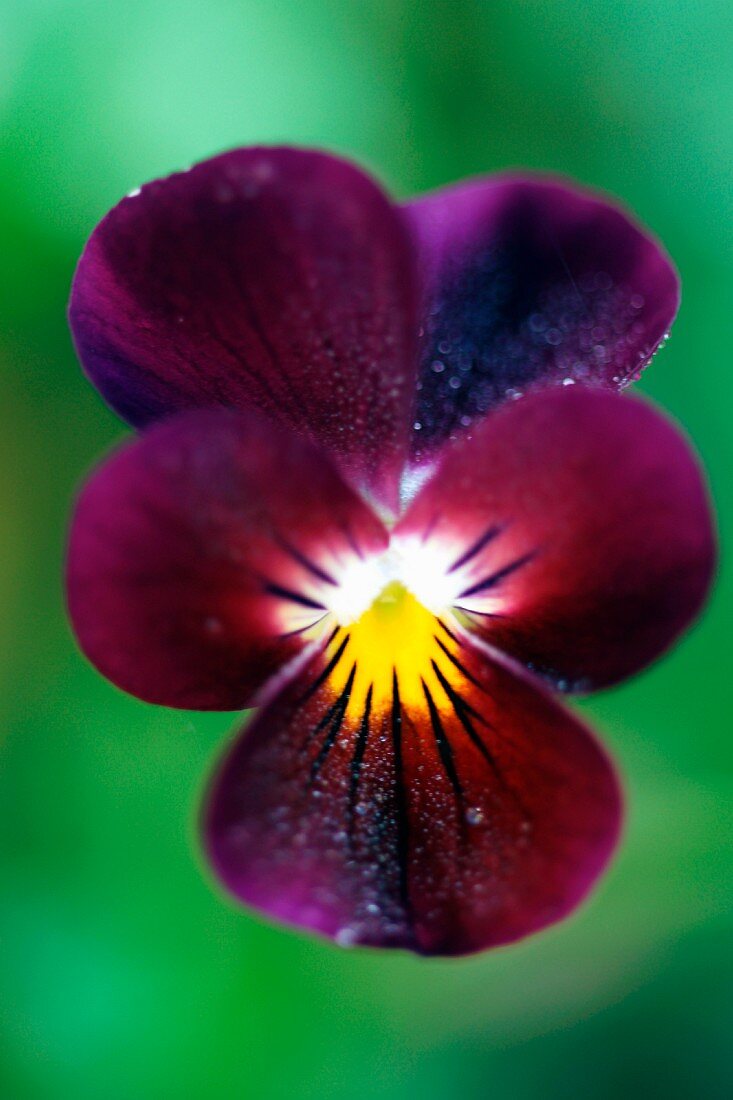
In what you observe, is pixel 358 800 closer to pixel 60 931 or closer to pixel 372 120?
pixel 60 931

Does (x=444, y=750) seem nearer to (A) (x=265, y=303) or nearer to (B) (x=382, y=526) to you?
(B) (x=382, y=526)

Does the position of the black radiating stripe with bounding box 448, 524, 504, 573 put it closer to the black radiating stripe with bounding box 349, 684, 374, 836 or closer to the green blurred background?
the black radiating stripe with bounding box 349, 684, 374, 836

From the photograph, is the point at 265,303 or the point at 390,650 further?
the point at 390,650

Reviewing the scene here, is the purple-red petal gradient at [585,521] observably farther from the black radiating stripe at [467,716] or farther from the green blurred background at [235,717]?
the green blurred background at [235,717]

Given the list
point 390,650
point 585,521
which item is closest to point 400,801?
point 390,650

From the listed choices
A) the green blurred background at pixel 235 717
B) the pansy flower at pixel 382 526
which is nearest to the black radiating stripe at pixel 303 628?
the pansy flower at pixel 382 526

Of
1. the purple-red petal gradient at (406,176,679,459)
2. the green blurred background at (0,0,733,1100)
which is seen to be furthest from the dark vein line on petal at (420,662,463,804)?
the green blurred background at (0,0,733,1100)

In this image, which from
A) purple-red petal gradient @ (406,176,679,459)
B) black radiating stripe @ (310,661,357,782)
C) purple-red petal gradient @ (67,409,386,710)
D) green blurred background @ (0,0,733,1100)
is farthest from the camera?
green blurred background @ (0,0,733,1100)
